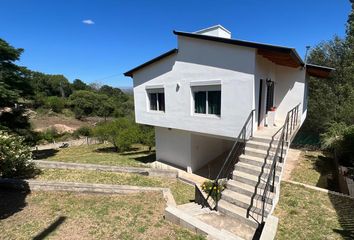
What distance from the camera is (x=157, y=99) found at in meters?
11.9

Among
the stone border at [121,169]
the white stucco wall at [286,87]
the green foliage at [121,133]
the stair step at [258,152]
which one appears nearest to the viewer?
the stair step at [258,152]

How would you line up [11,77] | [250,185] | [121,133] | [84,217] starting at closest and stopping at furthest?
[84,217]
[250,185]
[11,77]
[121,133]

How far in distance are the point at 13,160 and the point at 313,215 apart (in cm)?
1095

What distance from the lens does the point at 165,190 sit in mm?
7746

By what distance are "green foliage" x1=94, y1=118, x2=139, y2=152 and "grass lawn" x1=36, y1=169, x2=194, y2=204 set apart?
755 cm

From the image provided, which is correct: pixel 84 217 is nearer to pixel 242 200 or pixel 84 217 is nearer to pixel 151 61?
pixel 242 200

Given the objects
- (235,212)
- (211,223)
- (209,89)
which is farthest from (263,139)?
(211,223)

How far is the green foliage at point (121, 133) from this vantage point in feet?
59.1

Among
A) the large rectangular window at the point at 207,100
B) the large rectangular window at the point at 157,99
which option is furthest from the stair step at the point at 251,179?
the large rectangular window at the point at 157,99

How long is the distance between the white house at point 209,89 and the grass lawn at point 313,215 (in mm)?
2925

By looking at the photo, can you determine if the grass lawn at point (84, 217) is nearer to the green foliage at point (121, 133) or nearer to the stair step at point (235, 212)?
the stair step at point (235, 212)

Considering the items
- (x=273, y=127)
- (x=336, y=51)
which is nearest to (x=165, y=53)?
(x=273, y=127)

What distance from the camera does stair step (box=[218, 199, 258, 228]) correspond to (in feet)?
18.2

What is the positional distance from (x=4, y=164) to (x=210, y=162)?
10.5 meters
